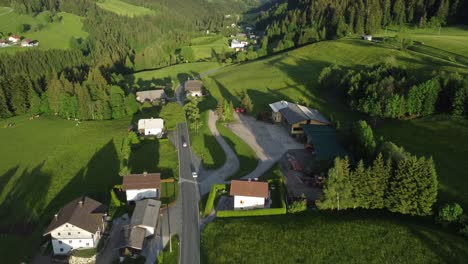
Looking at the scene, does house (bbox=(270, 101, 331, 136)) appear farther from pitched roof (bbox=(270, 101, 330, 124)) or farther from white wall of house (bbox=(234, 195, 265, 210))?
white wall of house (bbox=(234, 195, 265, 210))

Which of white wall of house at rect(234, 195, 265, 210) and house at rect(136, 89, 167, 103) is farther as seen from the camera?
house at rect(136, 89, 167, 103)

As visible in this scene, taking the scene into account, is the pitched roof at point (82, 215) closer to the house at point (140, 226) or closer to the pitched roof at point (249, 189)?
the house at point (140, 226)

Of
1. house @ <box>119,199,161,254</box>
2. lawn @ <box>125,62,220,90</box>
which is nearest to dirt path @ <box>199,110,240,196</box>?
house @ <box>119,199,161,254</box>

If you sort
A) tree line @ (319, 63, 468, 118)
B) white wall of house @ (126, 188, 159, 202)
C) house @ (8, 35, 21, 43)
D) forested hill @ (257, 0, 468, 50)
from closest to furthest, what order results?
white wall of house @ (126, 188, 159, 202) < tree line @ (319, 63, 468, 118) < forested hill @ (257, 0, 468, 50) < house @ (8, 35, 21, 43)

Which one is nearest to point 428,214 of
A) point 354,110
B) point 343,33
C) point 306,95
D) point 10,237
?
point 354,110

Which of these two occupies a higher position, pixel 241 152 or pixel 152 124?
pixel 152 124

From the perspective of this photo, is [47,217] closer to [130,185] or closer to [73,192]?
[73,192]

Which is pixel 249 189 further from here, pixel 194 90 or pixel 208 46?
pixel 208 46

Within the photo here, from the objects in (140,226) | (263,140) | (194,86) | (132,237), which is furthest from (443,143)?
(194,86)
